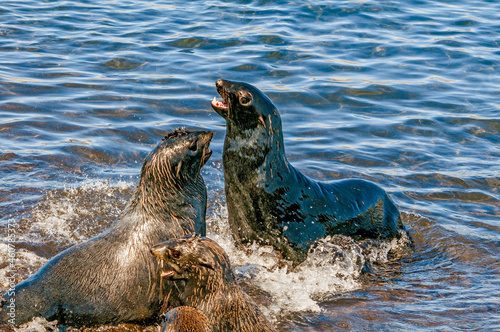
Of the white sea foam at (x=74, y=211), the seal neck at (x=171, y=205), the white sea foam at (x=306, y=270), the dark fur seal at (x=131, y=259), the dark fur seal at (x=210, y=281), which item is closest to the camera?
the dark fur seal at (x=210, y=281)

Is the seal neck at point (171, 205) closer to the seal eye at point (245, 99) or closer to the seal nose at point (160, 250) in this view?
the seal nose at point (160, 250)

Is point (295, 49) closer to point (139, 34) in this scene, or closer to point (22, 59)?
point (139, 34)

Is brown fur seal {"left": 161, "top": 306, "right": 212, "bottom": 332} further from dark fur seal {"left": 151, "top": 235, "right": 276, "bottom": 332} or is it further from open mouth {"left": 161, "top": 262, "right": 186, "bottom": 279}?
open mouth {"left": 161, "top": 262, "right": 186, "bottom": 279}

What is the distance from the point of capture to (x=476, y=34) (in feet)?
60.4

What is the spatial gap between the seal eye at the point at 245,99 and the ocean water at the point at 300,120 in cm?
164

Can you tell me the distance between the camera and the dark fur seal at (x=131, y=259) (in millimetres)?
5328

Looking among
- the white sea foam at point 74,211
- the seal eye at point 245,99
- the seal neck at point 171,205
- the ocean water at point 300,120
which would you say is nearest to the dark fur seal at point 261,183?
the seal eye at point 245,99

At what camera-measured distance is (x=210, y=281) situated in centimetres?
499

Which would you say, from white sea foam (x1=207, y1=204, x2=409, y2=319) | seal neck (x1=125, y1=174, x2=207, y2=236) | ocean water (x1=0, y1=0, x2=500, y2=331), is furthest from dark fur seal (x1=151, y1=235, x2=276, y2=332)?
white sea foam (x1=207, y1=204, x2=409, y2=319)

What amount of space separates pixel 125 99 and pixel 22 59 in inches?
141

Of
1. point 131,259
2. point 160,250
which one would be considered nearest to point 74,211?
point 131,259

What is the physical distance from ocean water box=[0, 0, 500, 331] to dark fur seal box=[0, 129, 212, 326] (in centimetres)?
31

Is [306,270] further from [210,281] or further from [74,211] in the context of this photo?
[74,211]

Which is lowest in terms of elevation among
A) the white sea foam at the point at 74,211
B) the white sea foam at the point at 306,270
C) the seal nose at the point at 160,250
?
the white sea foam at the point at 306,270
